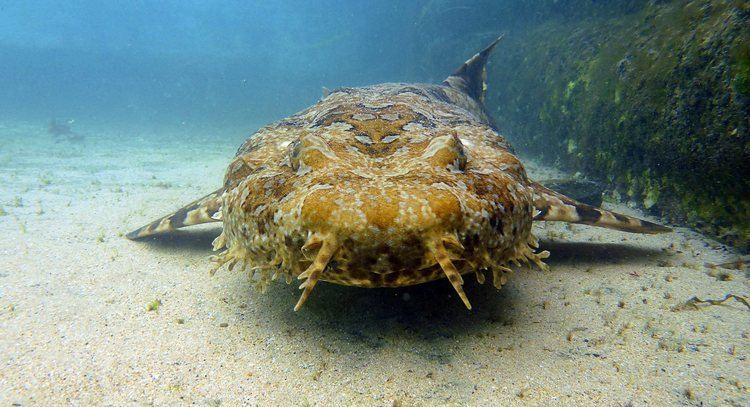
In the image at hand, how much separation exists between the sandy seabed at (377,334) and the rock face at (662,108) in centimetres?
70

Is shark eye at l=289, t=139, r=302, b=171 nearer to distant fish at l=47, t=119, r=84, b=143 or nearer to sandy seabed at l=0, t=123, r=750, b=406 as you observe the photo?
sandy seabed at l=0, t=123, r=750, b=406

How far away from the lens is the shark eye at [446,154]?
272cm

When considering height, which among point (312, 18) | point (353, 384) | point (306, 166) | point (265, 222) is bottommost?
point (353, 384)

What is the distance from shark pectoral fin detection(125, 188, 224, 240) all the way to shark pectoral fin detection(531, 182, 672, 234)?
3193 millimetres

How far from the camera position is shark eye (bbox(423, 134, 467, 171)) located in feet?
8.94

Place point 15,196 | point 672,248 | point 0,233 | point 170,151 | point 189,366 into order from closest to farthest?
point 189,366 → point 672,248 → point 0,233 → point 15,196 → point 170,151

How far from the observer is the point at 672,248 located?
409cm

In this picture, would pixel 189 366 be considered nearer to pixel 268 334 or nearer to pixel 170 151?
pixel 268 334


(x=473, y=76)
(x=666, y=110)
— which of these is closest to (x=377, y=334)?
(x=666, y=110)

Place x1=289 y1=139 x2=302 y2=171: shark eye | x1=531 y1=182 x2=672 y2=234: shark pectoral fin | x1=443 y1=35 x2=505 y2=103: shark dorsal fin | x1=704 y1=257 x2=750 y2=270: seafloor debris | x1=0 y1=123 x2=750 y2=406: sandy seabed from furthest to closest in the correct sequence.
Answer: x1=443 y1=35 x2=505 y2=103: shark dorsal fin < x1=531 y1=182 x2=672 y2=234: shark pectoral fin < x1=704 y1=257 x2=750 y2=270: seafloor debris < x1=289 y1=139 x2=302 y2=171: shark eye < x1=0 y1=123 x2=750 y2=406: sandy seabed

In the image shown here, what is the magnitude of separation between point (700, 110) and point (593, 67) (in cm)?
394

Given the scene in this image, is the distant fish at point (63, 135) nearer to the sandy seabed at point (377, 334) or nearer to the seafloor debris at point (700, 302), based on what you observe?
the sandy seabed at point (377, 334)

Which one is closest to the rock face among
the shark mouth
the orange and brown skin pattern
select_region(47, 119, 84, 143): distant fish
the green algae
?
the green algae

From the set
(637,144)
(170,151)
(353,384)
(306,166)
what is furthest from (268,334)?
(170,151)
